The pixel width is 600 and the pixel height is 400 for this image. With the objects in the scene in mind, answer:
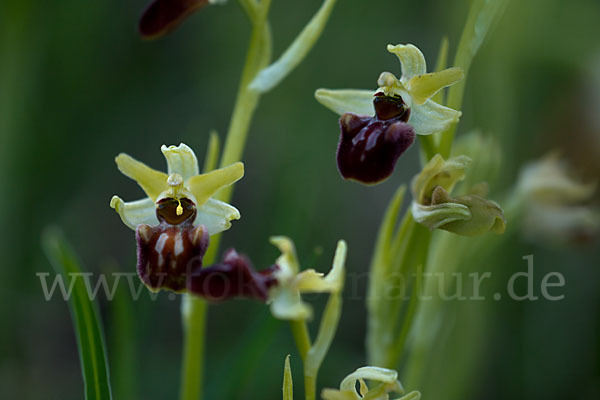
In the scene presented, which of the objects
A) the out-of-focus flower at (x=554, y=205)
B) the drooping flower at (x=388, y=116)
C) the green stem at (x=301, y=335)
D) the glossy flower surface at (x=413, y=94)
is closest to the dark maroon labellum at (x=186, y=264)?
the green stem at (x=301, y=335)

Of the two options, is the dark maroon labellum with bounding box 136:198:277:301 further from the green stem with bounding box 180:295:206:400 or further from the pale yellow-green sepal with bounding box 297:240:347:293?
the green stem with bounding box 180:295:206:400

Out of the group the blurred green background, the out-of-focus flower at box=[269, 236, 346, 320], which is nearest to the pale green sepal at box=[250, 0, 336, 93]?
the out-of-focus flower at box=[269, 236, 346, 320]

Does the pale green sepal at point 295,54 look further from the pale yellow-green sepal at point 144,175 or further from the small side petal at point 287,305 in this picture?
the small side petal at point 287,305

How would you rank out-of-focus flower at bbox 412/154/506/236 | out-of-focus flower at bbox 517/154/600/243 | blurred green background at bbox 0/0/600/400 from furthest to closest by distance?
blurred green background at bbox 0/0/600/400, out-of-focus flower at bbox 517/154/600/243, out-of-focus flower at bbox 412/154/506/236

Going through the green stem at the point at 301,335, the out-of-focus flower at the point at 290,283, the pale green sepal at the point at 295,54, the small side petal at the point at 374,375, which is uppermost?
the pale green sepal at the point at 295,54

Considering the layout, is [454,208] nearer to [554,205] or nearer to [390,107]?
[390,107]
